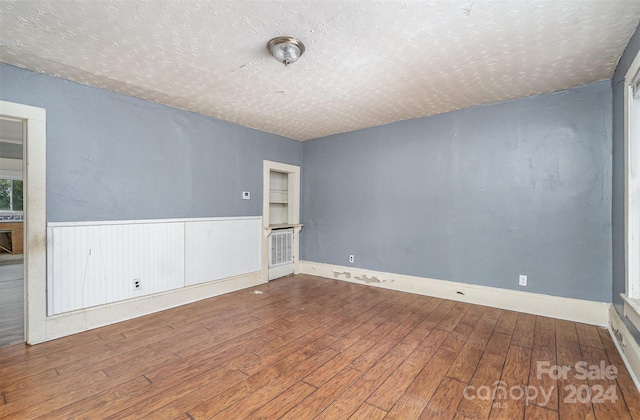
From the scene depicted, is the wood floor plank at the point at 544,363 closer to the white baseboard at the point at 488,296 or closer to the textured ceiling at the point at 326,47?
the white baseboard at the point at 488,296

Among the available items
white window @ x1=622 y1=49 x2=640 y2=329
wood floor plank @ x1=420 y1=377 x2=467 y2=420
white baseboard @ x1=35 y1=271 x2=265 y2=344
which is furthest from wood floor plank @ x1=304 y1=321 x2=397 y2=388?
white baseboard @ x1=35 y1=271 x2=265 y2=344

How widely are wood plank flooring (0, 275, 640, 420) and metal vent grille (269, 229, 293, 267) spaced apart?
1.57 meters

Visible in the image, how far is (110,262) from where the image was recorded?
2.92 metres

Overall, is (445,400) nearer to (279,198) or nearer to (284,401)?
(284,401)

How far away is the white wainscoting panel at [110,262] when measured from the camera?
2611mm

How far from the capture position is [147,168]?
3.23 m

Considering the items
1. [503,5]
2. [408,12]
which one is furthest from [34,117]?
[503,5]

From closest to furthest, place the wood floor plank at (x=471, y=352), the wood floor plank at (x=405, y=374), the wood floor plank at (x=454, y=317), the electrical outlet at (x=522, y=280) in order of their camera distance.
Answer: the wood floor plank at (x=405, y=374)
the wood floor plank at (x=471, y=352)
the wood floor plank at (x=454, y=317)
the electrical outlet at (x=522, y=280)

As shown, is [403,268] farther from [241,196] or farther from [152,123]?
[152,123]

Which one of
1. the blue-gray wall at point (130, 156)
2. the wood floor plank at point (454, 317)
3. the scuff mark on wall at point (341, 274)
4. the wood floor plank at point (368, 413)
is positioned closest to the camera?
the wood floor plank at point (368, 413)

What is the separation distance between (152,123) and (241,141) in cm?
123

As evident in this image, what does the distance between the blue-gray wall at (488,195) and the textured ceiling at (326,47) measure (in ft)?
1.32

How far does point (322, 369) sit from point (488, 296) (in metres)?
2.42

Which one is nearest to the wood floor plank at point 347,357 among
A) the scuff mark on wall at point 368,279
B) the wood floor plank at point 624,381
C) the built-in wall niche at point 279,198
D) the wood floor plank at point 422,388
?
the wood floor plank at point 422,388
